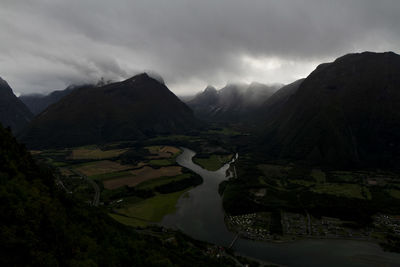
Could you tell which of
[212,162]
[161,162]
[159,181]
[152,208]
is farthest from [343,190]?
[161,162]

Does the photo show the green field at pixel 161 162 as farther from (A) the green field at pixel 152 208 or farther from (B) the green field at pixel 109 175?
(A) the green field at pixel 152 208

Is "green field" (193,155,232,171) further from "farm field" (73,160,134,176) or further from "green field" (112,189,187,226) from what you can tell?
"green field" (112,189,187,226)

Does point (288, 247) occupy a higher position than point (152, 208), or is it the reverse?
point (152, 208)

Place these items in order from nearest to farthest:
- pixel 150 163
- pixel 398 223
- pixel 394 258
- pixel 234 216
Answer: pixel 394 258, pixel 398 223, pixel 234 216, pixel 150 163

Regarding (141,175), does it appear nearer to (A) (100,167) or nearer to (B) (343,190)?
(A) (100,167)

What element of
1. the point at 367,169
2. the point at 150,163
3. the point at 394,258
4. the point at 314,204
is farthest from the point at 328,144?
the point at 150,163

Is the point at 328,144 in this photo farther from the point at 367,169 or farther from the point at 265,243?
the point at 265,243

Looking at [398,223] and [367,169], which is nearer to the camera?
[398,223]

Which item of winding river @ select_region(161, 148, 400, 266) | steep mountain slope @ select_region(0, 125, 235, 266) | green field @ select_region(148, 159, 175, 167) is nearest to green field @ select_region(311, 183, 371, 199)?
winding river @ select_region(161, 148, 400, 266)
